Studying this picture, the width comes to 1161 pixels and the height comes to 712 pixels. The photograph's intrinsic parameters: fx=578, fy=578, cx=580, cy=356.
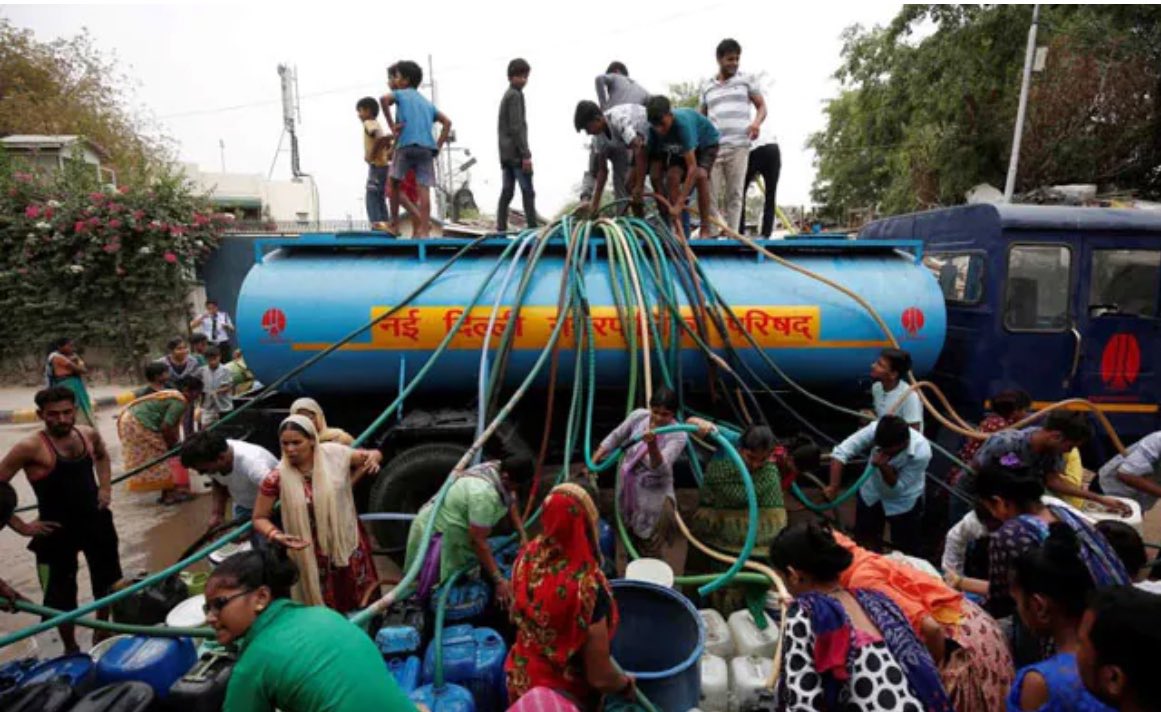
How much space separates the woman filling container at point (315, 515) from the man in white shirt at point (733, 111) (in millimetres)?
3890

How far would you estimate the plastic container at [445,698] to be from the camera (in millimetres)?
2078

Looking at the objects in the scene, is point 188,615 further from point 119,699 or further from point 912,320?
point 912,320

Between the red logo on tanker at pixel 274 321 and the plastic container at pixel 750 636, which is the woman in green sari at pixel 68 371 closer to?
the red logo on tanker at pixel 274 321

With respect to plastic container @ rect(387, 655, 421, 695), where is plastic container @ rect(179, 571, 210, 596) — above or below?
below

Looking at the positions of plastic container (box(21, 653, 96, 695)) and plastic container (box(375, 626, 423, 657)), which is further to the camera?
plastic container (box(375, 626, 423, 657))

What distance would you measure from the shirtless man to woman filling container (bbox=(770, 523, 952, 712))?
345 cm

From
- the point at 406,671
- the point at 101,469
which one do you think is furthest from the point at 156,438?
the point at 406,671

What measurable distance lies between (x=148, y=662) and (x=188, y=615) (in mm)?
238

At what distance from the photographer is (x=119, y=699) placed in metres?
2.03

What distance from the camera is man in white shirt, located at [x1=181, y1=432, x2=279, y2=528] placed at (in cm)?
285

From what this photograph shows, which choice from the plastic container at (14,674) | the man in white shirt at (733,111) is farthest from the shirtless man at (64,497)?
the man in white shirt at (733,111)

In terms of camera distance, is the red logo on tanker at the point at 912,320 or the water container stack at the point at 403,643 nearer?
the water container stack at the point at 403,643

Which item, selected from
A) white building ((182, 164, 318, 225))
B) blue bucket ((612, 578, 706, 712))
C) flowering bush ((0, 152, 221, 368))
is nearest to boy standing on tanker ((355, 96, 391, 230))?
blue bucket ((612, 578, 706, 712))

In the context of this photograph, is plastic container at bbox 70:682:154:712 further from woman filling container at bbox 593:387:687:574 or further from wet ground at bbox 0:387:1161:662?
woman filling container at bbox 593:387:687:574
